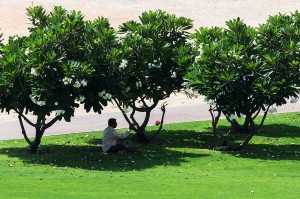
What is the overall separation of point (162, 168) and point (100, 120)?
773 cm

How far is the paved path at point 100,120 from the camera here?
26.2 m

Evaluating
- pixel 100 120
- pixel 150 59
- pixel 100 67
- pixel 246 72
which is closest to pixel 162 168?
pixel 100 67

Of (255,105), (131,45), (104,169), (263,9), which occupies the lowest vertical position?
(104,169)

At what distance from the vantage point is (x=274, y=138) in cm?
2539

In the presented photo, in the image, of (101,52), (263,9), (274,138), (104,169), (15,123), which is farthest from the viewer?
(263,9)

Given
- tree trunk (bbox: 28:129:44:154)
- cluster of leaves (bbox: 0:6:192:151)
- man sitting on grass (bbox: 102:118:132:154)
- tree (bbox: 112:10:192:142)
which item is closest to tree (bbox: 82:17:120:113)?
cluster of leaves (bbox: 0:6:192:151)

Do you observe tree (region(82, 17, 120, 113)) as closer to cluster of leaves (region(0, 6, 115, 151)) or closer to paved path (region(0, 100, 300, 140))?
cluster of leaves (region(0, 6, 115, 151))

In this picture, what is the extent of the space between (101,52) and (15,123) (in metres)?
6.73

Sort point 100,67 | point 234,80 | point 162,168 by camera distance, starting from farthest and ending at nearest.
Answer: point 234,80 < point 100,67 < point 162,168

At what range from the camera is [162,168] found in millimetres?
20500

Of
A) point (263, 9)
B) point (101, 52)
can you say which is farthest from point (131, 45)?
point (263, 9)

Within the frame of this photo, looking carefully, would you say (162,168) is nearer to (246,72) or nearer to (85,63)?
(85,63)

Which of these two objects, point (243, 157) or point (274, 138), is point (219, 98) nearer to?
point (243, 157)

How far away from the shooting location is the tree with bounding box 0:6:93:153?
2053 centimetres
